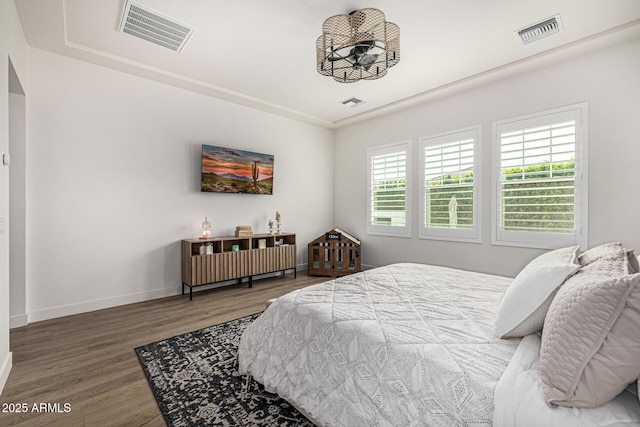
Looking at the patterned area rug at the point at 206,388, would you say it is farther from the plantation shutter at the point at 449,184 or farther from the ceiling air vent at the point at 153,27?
the plantation shutter at the point at 449,184

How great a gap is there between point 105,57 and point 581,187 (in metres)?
5.24

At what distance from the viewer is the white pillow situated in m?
1.16

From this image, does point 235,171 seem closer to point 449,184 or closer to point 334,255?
point 334,255

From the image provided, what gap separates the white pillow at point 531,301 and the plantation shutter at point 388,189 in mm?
3466

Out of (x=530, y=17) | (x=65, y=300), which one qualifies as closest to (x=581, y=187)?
(x=530, y=17)

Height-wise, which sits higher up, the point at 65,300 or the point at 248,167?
the point at 248,167

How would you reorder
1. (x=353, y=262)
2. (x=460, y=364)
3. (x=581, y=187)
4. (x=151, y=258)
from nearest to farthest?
(x=460, y=364) → (x=581, y=187) → (x=151, y=258) → (x=353, y=262)

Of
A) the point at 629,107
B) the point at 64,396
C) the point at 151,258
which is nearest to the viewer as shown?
the point at 64,396

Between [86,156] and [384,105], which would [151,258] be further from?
[384,105]

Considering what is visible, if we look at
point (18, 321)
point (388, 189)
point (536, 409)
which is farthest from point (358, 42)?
point (18, 321)

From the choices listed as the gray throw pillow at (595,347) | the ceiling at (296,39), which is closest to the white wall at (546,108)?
the ceiling at (296,39)

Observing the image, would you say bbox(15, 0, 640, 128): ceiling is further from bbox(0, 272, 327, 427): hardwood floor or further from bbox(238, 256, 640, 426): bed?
bbox(0, 272, 327, 427): hardwood floor

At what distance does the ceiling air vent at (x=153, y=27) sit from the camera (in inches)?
97.6

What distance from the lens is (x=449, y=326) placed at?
4.54 feet
